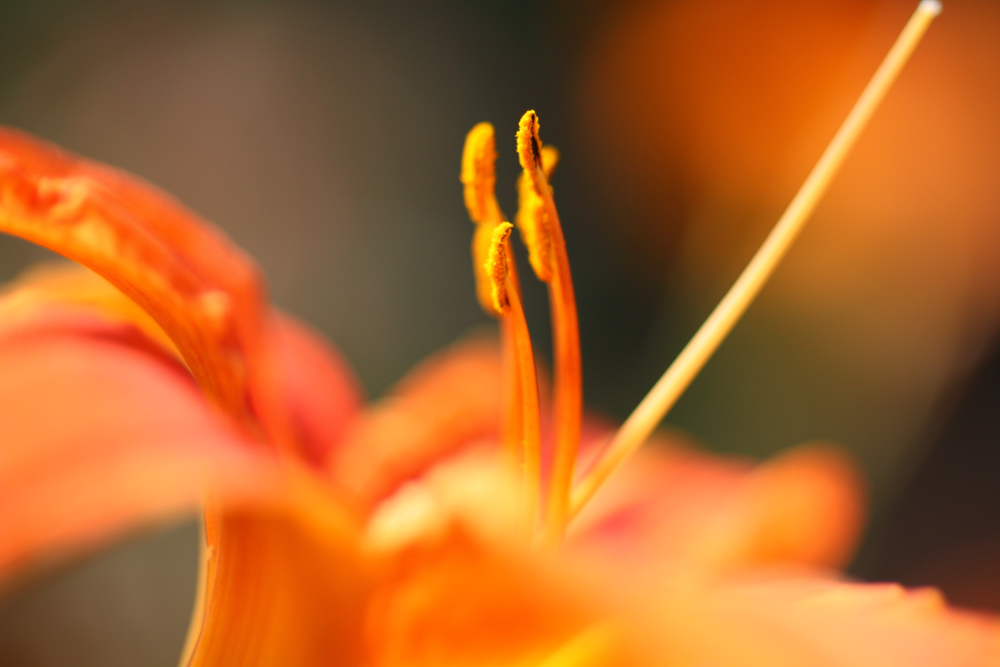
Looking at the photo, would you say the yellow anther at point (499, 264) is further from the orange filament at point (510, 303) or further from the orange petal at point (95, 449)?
the orange petal at point (95, 449)

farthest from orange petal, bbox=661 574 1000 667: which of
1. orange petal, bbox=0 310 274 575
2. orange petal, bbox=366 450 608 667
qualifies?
orange petal, bbox=0 310 274 575

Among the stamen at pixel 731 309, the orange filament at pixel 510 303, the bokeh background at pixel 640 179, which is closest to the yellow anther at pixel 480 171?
the orange filament at pixel 510 303

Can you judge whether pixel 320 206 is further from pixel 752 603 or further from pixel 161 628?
pixel 752 603

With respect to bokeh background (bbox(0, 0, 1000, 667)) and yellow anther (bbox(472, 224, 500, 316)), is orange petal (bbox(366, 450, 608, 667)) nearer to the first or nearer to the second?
yellow anther (bbox(472, 224, 500, 316))

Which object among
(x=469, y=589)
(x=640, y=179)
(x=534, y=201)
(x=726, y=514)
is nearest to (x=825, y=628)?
(x=469, y=589)

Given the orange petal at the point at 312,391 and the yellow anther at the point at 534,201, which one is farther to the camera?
the orange petal at the point at 312,391
